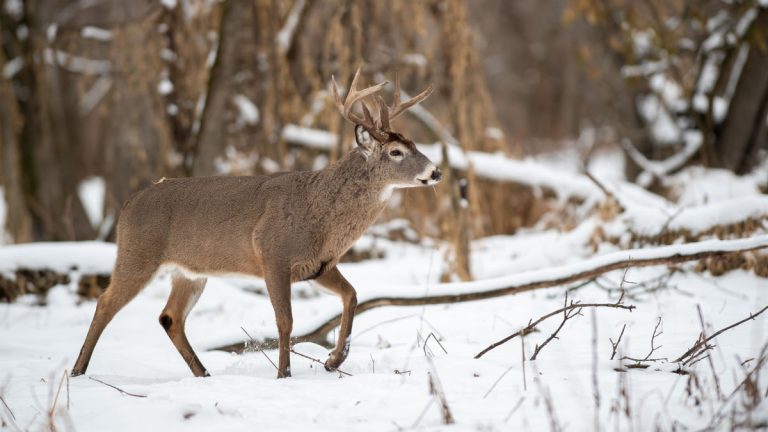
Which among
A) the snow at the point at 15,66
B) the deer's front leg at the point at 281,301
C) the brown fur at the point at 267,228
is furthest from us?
the snow at the point at 15,66

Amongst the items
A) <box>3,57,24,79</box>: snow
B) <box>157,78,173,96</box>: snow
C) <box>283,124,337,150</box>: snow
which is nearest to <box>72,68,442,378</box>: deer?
<box>157,78,173,96</box>: snow

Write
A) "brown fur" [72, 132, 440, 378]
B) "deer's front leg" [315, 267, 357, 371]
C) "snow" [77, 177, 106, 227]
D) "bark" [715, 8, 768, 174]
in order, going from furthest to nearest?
1. "snow" [77, 177, 106, 227]
2. "bark" [715, 8, 768, 174]
3. "deer's front leg" [315, 267, 357, 371]
4. "brown fur" [72, 132, 440, 378]

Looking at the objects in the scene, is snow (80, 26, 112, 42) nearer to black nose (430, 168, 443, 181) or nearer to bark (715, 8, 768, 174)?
black nose (430, 168, 443, 181)

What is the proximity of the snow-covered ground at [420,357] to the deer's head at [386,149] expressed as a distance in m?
0.85

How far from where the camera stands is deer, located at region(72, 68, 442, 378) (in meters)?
4.42

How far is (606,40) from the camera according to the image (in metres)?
11.6

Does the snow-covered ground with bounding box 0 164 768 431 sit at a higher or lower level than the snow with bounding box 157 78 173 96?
lower

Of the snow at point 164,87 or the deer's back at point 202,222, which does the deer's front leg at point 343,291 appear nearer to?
the deer's back at point 202,222

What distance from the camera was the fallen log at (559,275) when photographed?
4617 millimetres

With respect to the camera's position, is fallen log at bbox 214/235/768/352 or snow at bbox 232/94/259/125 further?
snow at bbox 232/94/259/125

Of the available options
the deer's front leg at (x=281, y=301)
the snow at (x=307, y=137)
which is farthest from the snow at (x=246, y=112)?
the deer's front leg at (x=281, y=301)

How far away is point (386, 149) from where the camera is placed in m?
4.53

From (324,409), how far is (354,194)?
1.42 meters

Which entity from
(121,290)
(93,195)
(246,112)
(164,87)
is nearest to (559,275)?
(121,290)
